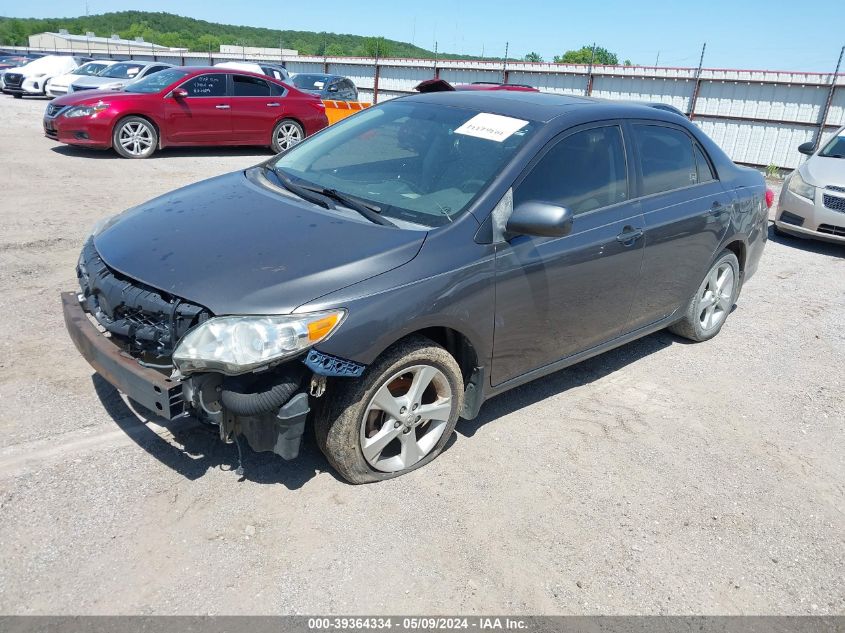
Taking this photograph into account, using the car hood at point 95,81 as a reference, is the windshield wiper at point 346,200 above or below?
above

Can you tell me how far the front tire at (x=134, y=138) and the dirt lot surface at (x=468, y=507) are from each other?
7.48 metres

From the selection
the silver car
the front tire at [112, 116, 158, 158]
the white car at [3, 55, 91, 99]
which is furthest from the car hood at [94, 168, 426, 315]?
the white car at [3, 55, 91, 99]

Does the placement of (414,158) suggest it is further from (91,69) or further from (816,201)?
(91,69)

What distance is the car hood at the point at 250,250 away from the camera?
279cm

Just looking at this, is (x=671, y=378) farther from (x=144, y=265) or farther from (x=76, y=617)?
(x=76, y=617)

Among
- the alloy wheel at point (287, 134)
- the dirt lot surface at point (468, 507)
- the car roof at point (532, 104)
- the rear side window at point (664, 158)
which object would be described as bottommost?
the dirt lot surface at point (468, 507)

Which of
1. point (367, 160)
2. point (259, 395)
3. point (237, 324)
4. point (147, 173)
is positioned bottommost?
point (147, 173)

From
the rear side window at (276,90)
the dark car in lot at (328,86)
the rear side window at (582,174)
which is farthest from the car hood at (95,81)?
the rear side window at (582,174)

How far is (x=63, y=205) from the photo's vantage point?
7973 millimetres

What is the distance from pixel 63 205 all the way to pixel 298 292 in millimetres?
6516

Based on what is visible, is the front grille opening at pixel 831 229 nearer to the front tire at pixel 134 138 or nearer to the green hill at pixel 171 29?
the front tire at pixel 134 138

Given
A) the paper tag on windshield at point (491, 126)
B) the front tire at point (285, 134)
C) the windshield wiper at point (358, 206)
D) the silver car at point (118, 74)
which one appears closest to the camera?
the windshield wiper at point (358, 206)

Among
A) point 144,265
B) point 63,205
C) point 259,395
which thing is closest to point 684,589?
point 259,395

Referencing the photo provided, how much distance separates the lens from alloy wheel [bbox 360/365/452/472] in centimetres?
314
